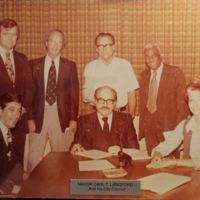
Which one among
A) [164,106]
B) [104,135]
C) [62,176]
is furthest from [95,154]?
[164,106]

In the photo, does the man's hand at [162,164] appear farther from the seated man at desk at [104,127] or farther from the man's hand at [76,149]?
the man's hand at [76,149]

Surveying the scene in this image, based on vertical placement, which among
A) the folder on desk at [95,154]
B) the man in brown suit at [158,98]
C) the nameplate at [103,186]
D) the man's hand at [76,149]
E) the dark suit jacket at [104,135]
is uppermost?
the man in brown suit at [158,98]

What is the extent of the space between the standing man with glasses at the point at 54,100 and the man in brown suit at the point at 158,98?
0.34 meters

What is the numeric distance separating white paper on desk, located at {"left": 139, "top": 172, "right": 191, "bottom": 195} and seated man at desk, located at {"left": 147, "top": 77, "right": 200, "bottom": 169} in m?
0.08

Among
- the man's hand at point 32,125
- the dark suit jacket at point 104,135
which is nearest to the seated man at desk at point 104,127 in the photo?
the dark suit jacket at point 104,135

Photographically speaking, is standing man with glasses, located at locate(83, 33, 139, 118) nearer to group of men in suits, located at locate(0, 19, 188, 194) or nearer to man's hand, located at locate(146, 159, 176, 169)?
group of men in suits, located at locate(0, 19, 188, 194)

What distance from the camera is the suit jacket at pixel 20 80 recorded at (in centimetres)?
201

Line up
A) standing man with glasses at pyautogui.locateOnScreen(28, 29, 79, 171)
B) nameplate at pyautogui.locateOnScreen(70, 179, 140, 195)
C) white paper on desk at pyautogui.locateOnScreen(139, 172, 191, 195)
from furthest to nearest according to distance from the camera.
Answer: standing man with glasses at pyautogui.locateOnScreen(28, 29, 79, 171) < nameplate at pyautogui.locateOnScreen(70, 179, 140, 195) < white paper on desk at pyautogui.locateOnScreen(139, 172, 191, 195)

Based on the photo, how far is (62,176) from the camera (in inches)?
75.2

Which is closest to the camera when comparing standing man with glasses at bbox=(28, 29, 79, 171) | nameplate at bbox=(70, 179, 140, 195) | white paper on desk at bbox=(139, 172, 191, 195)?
white paper on desk at bbox=(139, 172, 191, 195)

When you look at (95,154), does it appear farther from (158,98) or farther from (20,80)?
(20,80)

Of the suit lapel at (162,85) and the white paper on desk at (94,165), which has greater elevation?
the suit lapel at (162,85)

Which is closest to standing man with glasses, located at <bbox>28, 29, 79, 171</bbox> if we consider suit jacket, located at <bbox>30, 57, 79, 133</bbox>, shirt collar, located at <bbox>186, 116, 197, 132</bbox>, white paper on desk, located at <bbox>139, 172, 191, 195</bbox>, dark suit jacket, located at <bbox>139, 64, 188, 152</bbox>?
suit jacket, located at <bbox>30, 57, 79, 133</bbox>

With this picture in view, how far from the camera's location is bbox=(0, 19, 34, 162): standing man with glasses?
200 centimetres
